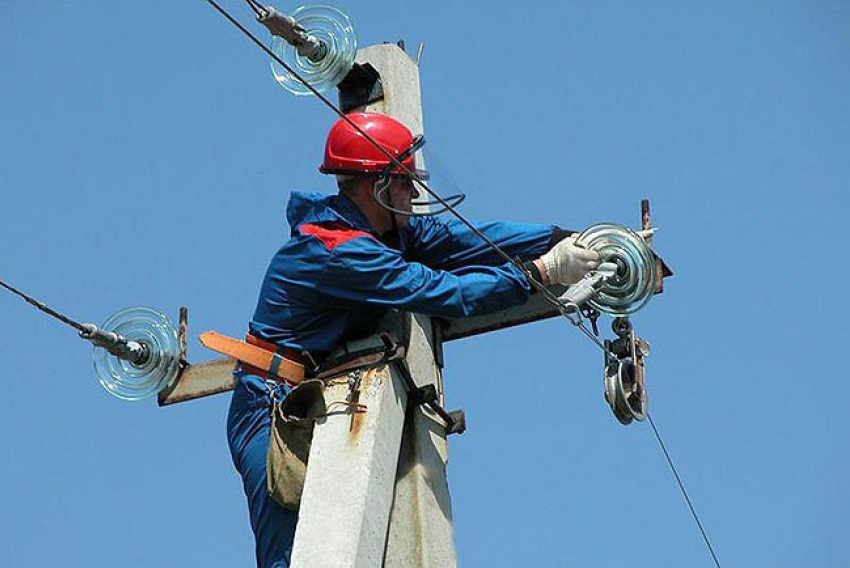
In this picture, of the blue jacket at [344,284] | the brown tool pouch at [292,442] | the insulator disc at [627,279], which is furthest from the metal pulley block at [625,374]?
the brown tool pouch at [292,442]

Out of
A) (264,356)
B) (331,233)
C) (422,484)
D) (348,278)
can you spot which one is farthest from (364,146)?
(422,484)

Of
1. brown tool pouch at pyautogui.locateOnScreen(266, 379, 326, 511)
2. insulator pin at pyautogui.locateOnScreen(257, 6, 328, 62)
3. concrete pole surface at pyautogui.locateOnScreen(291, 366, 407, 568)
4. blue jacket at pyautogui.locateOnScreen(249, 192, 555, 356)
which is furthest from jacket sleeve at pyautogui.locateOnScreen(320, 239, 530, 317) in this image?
insulator pin at pyautogui.locateOnScreen(257, 6, 328, 62)

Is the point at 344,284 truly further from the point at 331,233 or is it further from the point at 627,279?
the point at 627,279

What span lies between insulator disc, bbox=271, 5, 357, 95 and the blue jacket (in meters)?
0.41

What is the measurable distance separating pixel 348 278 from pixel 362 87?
120cm

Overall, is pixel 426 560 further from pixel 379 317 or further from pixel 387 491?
pixel 379 317

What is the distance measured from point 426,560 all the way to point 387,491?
274mm

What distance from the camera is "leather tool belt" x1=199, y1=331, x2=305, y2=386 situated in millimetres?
6867

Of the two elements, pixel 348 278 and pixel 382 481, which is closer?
pixel 382 481

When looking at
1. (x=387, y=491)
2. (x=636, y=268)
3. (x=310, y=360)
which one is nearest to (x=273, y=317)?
(x=310, y=360)

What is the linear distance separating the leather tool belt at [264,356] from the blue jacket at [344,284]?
1.5 inches

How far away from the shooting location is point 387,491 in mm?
6520

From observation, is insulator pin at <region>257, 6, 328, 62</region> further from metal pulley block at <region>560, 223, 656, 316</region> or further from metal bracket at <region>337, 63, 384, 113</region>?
metal pulley block at <region>560, 223, 656, 316</region>

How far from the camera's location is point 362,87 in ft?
25.2
